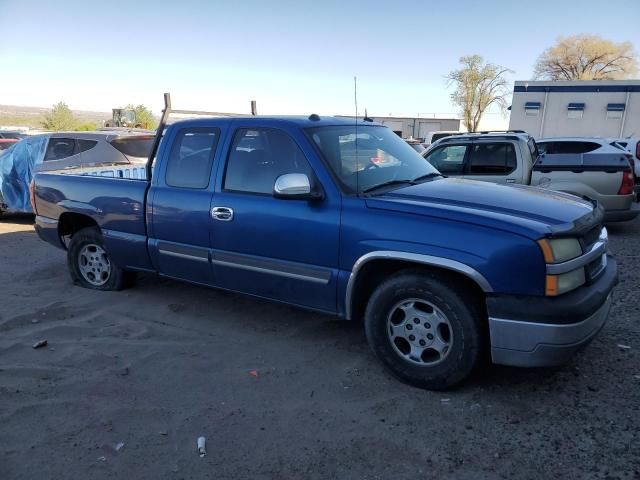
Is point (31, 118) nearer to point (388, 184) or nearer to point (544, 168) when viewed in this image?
point (544, 168)

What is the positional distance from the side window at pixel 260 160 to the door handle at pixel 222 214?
19 cm

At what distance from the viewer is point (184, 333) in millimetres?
4293

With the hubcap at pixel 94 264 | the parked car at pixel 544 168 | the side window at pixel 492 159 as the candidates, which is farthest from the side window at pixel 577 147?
the hubcap at pixel 94 264

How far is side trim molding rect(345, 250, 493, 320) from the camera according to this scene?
2.94 m

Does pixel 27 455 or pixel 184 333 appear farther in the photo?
pixel 184 333

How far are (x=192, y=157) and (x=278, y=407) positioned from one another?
2358mm

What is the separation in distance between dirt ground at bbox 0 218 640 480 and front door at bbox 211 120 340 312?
566 millimetres

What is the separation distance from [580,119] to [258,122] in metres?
27.8

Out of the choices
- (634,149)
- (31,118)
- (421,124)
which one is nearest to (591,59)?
(421,124)

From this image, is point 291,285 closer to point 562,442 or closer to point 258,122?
point 258,122

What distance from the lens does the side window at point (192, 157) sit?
4215 millimetres

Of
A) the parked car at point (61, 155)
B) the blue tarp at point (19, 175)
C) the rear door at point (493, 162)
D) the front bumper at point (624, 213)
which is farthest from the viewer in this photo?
the blue tarp at point (19, 175)

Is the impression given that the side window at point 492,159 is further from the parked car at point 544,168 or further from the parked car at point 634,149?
the parked car at point 634,149

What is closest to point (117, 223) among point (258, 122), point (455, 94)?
point (258, 122)
